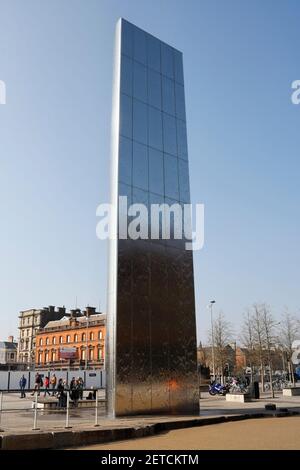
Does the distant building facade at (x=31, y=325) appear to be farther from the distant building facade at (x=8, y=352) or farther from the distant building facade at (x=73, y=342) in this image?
the distant building facade at (x=8, y=352)

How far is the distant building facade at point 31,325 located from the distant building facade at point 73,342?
146 inches

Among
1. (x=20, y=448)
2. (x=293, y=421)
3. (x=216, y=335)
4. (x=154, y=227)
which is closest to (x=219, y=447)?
(x=20, y=448)

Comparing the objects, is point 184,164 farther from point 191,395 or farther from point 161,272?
point 191,395

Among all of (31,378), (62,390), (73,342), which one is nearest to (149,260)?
(62,390)

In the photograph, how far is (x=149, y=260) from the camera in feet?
66.1

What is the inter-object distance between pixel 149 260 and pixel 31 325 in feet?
369

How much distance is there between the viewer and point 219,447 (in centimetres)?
1124

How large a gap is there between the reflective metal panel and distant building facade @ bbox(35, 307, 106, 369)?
230 feet

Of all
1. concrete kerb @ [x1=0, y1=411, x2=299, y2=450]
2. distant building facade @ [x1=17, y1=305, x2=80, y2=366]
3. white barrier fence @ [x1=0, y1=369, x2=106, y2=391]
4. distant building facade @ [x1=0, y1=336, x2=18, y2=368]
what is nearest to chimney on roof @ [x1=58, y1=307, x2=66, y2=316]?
distant building facade @ [x1=17, y1=305, x2=80, y2=366]

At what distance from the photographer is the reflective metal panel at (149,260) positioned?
60.3 ft

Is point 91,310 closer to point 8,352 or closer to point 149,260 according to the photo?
point 8,352

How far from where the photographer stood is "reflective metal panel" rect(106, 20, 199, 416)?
18.4m

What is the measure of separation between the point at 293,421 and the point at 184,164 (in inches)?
512

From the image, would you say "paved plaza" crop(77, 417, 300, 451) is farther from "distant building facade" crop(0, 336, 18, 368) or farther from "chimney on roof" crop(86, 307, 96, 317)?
"distant building facade" crop(0, 336, 18, 368)
